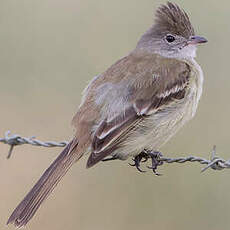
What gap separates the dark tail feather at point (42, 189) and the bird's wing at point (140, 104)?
28 centimetres

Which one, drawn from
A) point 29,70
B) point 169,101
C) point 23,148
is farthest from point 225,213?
point 29,70

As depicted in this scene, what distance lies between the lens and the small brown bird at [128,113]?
5832 millimetres

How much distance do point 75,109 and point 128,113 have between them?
2702 millimetres

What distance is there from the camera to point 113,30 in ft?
32.3

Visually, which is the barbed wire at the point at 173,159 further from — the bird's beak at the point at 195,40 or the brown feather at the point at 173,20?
the brown feather at the point at 173,20

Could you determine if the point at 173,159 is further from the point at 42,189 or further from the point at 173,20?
the point at 173,20

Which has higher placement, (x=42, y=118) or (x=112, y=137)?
(x=112, y=137)

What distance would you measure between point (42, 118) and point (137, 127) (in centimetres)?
253

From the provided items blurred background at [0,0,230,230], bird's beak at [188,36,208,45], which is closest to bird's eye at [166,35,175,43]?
bird's beak at [188,36,208,45]

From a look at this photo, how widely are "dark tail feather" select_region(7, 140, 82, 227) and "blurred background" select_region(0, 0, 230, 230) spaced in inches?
64.0

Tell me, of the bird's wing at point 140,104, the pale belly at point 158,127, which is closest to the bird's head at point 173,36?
the bird's wing at point 140,104

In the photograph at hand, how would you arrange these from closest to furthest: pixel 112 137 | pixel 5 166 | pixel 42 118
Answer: pixel 112 137 < pixel 5 166 < pixel 42 118

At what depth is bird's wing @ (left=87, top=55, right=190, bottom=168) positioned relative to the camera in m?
5.85

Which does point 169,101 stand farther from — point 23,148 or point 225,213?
point 23,148
